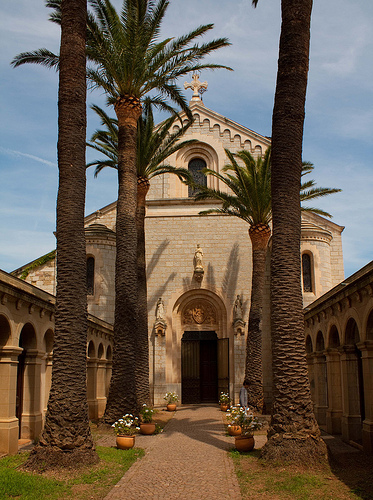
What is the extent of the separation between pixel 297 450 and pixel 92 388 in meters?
12.9

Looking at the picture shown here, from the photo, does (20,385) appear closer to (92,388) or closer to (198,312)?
(92,388)

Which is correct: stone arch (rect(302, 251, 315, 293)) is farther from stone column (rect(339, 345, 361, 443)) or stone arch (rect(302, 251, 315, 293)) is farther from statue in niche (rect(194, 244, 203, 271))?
stone column (rect(339, 345, 361, 443))

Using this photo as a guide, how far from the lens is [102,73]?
18.2m

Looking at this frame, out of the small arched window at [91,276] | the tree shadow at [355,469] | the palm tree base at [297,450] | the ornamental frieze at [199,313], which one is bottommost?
the tree shadow at [355,469]

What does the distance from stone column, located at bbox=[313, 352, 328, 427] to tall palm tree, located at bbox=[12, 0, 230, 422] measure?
23.2 feet

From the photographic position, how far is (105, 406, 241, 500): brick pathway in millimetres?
8992

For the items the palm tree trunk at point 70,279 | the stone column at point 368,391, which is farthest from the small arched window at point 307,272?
the palm tree trunk at point 70,279

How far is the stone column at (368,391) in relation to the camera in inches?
500

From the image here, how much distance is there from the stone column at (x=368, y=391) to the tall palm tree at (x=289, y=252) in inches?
105

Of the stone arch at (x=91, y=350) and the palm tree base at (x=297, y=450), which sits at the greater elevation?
the stone arch at (x=91, y=350)

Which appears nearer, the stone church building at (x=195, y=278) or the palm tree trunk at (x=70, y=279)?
the palm tree trunk at (x=70, y=279)

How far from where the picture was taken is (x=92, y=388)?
2166 centimetres

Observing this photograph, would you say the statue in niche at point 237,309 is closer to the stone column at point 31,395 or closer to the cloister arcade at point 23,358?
the cloister arcade at point 23,358

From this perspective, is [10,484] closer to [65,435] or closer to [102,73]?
[65,435]
